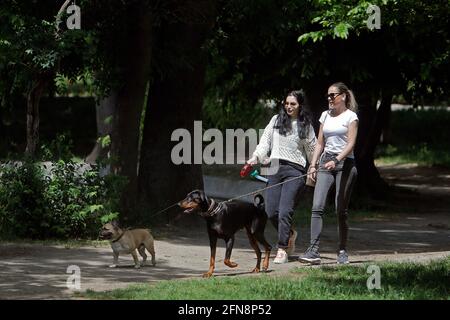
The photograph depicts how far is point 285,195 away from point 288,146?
21.5 inches

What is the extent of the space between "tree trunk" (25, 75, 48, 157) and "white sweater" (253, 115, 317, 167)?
12.5 ft

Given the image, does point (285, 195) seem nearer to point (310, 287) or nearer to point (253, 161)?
point (253, 161)

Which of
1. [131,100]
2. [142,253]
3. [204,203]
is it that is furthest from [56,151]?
[204,203]

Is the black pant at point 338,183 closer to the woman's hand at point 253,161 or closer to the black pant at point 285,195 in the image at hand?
the black pant at point 285,195

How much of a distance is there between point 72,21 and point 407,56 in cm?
685

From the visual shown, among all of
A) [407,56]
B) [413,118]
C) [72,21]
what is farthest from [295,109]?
[413,118]

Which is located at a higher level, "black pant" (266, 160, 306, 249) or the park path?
"black pant" (266, 160, 306, 249)

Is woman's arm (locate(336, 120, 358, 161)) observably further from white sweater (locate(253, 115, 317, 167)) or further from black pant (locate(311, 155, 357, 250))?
white sweater (locate(253, 115, 317, 167))

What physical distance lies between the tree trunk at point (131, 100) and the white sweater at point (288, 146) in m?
3.29

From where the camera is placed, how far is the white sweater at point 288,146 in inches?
459

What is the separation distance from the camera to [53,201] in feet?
44.9

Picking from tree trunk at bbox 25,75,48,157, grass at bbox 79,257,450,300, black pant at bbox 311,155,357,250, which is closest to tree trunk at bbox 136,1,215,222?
tree trunk at bbox 25,75,48,157

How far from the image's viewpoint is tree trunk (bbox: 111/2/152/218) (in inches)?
566

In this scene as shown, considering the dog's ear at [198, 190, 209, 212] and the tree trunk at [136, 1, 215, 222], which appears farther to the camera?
the tree trunk at [136, 1, 215, 222]
